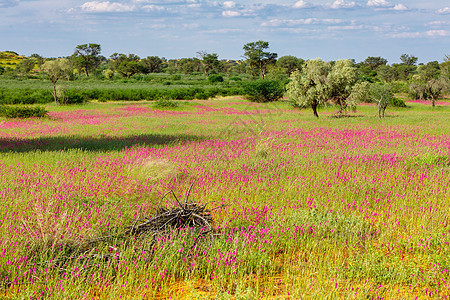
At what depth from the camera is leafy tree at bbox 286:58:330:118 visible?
24.2 m

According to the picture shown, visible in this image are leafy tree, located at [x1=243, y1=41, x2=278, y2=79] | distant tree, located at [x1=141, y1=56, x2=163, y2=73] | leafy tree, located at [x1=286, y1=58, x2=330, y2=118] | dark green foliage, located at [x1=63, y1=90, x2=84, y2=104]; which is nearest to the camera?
leafy tree, located at [x1=286, y1=58, x2=330, y2=118]

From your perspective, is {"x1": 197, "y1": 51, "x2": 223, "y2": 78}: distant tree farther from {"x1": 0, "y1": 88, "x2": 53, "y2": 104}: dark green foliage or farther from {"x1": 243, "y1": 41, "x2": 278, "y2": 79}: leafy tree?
{"x1": 0, "y1": 88, "x2": 53, "y2": 104}: dark green foliage

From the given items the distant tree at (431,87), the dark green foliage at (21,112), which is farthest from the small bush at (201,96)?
the distant tree at (431,87)

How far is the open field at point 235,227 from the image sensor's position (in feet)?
11.2

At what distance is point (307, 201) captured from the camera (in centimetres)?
594

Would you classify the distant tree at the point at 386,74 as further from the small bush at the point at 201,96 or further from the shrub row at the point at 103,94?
the small bush at the point at 201,96

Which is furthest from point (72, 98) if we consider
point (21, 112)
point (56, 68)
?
point (21, 112)

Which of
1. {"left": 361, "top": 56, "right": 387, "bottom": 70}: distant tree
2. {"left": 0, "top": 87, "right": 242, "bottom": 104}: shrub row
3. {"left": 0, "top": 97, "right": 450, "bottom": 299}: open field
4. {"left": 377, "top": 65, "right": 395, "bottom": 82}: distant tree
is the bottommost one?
{"left": 0, "top": 97, "right": 450, "bottom": 299}: open field

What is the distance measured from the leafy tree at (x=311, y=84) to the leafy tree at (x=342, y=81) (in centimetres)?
49

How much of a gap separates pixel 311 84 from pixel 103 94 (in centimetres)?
3089

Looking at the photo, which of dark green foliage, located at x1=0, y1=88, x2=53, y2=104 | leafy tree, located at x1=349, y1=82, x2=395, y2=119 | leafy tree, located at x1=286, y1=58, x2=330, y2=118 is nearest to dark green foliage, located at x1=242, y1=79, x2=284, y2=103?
leafy tree, located at x1=286, y1=58, x2=330, y2=118

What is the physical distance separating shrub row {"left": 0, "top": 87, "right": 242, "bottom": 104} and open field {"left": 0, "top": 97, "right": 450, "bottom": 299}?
101 feet

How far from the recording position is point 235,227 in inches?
181

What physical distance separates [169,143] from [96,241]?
8.14 metres
